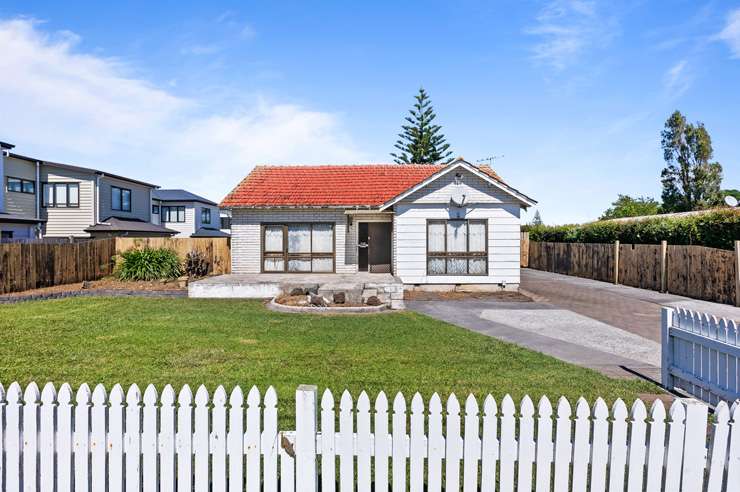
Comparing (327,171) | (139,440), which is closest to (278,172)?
(327,171)

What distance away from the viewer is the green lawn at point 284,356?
241 inches

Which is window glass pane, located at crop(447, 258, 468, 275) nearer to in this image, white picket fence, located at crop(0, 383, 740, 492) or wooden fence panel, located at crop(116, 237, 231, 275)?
wooden fence panel, located at crop(116, 237, 231, 275)

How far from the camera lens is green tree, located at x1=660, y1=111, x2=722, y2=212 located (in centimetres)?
4072

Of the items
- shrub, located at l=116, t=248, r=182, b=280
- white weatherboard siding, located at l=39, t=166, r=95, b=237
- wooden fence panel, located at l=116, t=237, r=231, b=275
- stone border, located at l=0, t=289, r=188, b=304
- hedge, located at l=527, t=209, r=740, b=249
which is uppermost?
white weatherboard siding, located at l=39, t=166, r=95, b=237

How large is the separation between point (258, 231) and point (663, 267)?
17402 millimetres

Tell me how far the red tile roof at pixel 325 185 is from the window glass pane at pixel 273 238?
1.15 metres

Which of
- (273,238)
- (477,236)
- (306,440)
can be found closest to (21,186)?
(273,238)

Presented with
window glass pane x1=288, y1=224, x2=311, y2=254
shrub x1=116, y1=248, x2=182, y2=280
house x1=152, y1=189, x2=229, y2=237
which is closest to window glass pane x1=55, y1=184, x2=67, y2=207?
house x1=152, y1=189, x2=229, y2=237

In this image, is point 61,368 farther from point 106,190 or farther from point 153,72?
point 106,190

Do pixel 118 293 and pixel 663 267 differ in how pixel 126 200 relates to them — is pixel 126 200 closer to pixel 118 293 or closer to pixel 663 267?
pixel 118 293

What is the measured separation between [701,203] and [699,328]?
147ft

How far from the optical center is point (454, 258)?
17500 millimetres

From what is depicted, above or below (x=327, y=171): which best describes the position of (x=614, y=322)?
below

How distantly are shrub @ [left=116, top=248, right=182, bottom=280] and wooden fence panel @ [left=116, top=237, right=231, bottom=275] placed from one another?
894 mm
